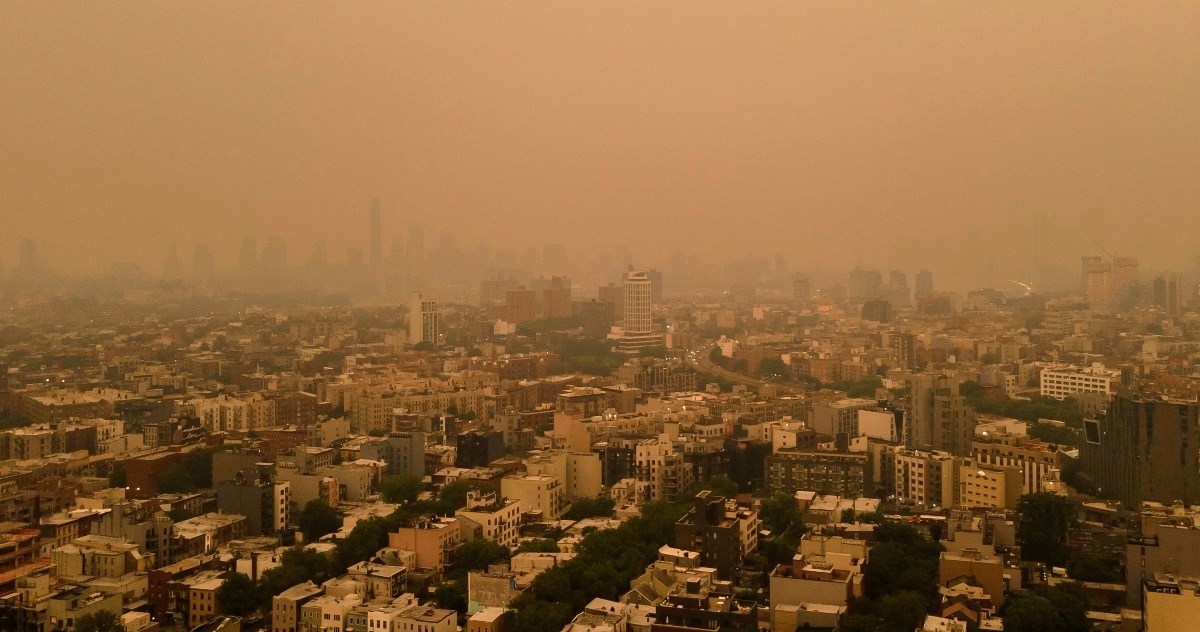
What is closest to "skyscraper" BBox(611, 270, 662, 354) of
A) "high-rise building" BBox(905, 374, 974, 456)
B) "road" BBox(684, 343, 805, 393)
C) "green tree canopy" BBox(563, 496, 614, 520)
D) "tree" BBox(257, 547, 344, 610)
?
"road" BBox(684, 343, 805, 393)

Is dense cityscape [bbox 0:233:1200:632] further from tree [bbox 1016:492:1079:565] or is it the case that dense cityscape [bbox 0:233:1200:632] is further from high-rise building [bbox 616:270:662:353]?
high-rise building [bbox 616:270:662:353]

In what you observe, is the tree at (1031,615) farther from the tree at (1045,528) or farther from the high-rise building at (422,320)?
the high-rise building at (422,320)

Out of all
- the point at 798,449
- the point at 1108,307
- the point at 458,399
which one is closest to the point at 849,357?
the point at 1108,307

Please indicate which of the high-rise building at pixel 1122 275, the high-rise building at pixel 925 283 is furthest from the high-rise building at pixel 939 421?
the high-rise building at pixel 925 283

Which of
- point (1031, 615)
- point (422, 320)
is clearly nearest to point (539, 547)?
point (1031, 615)

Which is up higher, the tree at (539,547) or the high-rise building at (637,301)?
the high-rise building at (637,301)

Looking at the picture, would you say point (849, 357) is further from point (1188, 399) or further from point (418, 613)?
point (418, 613)

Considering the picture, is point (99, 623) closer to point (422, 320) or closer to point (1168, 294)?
point (1168, 294)
